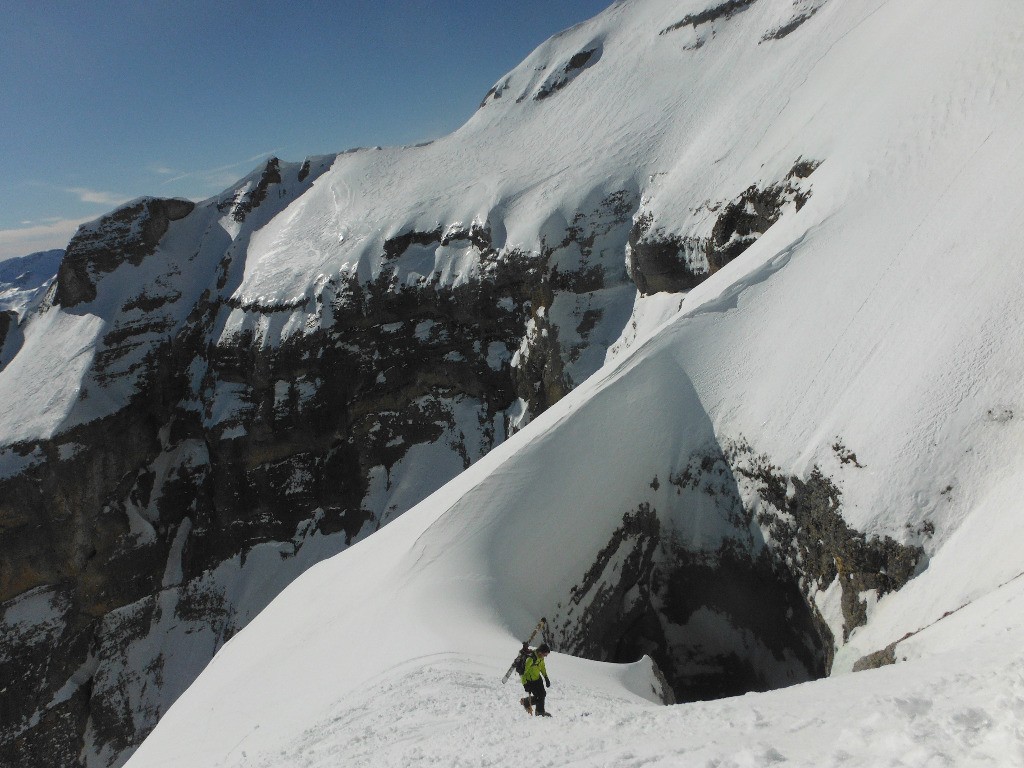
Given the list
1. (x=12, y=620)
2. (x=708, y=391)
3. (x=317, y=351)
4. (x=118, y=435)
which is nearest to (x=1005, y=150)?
(x=708, y=391)

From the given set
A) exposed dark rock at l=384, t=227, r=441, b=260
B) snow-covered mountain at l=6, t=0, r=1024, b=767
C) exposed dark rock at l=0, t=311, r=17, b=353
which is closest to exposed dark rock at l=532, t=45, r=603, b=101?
snow-covered mountain at l=6, t=0, r=1024, b=767

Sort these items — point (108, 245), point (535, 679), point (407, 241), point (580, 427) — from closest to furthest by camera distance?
point (535, 679)
point (580, 427)
point (407, 241)
point (108, 245)

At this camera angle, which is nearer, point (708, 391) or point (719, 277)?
point (708, 391)

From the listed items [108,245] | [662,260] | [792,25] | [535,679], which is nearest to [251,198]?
[108,245]

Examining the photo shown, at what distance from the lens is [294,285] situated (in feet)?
131

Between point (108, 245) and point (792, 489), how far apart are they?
150 feet

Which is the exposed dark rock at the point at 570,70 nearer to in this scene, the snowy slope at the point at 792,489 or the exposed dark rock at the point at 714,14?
the exposed dark rock at the point at 714,14

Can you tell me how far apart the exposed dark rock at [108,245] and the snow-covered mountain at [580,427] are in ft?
0.71

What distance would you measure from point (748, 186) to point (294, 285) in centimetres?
2676

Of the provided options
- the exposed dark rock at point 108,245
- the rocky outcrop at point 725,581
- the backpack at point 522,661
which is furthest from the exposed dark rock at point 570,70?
the backpack at point 522,661

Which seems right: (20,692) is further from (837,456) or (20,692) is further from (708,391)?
(837,456)

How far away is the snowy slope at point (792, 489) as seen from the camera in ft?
23.5

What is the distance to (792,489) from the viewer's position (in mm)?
15086

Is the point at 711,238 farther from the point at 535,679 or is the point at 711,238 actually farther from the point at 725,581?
the point at 535,679
